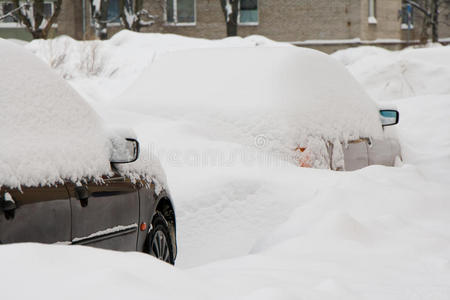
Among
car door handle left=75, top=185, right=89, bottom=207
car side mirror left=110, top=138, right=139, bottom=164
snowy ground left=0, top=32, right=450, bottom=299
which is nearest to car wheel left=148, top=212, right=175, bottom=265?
snowy ground left=0, top=32, right=450, bottom=299

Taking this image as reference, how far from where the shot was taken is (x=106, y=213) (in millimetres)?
4184

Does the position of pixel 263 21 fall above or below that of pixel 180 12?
below

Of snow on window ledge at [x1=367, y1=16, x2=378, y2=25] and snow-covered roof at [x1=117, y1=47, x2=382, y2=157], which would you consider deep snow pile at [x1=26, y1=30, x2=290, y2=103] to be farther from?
snow on window ledge at [x1=367, y1=16, x2=378, y2=25]

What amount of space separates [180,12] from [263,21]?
4.07m

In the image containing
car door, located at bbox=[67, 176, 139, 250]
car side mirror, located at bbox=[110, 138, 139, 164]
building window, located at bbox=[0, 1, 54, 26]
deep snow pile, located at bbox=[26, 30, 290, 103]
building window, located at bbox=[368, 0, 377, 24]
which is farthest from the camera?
building window, located at bbox=[368, 0, 377, 24]

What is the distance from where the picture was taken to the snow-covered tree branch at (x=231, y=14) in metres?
37.1

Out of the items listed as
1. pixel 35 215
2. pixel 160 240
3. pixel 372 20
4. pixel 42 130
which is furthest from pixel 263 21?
pixel 35 215

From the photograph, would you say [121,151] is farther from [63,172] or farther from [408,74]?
[408,74]

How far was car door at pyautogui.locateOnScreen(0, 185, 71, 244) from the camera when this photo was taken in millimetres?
3301

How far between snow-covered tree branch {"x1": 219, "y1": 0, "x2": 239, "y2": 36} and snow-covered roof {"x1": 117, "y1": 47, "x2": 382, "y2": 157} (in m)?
28.7

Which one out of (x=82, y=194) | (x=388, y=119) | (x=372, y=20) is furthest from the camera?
(x=372, y=20)

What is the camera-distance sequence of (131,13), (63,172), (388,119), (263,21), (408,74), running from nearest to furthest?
(63,172)
(388,119)
(408,74)
(131,13)
(263,21)

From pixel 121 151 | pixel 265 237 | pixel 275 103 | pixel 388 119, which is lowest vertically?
pixel 265 237

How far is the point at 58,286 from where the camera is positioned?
267 centimetres
